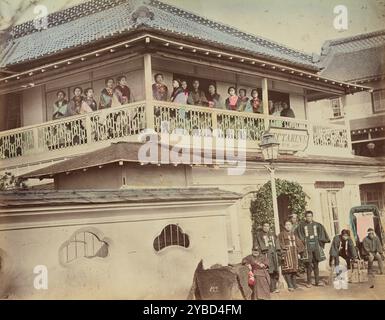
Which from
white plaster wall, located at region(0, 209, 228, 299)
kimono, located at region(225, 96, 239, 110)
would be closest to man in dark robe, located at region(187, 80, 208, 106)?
kimono, located at region(225, 96, 239, 110)

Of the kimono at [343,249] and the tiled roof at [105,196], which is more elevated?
the tiled roof at [105,196]

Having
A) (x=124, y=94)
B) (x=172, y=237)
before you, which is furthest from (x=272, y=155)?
(x=124, y=94)

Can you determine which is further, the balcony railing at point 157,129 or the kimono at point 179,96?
the kimono at point 179,96

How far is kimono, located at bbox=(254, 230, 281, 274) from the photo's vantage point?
17.8ft

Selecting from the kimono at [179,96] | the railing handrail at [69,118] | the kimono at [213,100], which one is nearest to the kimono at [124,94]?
the railing handrail at [69,118]

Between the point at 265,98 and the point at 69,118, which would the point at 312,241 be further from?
the point at 69,118

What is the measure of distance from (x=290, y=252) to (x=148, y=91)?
6.53 feet

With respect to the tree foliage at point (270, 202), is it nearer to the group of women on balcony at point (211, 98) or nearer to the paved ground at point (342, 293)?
the paved ground at point (342, 293)

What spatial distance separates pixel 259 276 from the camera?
17.5 feet

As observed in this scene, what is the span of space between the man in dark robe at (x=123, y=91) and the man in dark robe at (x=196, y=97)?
580 millimetres

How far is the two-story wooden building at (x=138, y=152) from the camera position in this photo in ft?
16.8
